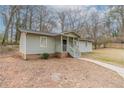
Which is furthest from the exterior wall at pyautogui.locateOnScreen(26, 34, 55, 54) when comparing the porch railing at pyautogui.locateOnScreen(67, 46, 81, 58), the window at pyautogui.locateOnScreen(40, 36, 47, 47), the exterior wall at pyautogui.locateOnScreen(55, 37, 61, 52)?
the porch railing at pyautogui.locateOnScreen(67, 46, 81, 58)

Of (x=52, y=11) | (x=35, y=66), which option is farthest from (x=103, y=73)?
(x=52, y=11)

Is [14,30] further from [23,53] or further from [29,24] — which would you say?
[23,53]

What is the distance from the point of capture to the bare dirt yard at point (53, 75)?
430 centimetres

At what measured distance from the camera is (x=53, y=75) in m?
4.76

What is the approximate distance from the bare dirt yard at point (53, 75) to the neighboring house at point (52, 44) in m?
0.91

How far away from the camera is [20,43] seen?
19.2ft

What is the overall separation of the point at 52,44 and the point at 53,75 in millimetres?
3127

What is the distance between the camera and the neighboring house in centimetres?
645

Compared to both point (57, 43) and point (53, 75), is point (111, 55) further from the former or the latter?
point (57, 43)

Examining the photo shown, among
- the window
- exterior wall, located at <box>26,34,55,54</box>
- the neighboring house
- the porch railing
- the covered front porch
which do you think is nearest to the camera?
the neighboring house

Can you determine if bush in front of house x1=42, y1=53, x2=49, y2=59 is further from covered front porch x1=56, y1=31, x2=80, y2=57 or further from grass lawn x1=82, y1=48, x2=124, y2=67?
grass lawn x1=82, y1=48, x2=124, y2=67
